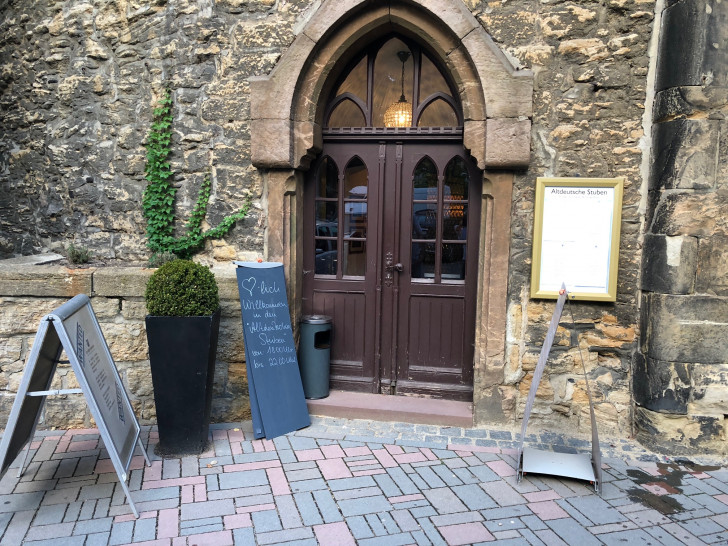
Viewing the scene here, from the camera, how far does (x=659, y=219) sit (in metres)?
4.00

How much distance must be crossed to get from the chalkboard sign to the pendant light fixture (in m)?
1.61

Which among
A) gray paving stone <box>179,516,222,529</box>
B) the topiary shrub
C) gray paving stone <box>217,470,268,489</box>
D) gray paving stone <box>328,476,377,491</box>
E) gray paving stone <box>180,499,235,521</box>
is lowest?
gray paving stone <box>179,516,222,529</box>

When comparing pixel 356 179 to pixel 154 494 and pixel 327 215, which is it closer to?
pixel 327 215

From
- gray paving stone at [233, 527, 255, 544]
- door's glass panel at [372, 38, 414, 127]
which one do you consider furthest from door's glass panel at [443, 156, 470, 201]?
gray paving stone at [233, 527, 255, 544]

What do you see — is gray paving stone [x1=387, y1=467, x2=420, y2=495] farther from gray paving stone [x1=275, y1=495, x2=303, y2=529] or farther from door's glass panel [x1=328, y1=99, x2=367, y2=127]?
door's glass panel [x1=328, y1=99, x2=367, y2=127]

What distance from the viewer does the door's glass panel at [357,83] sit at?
15.6 feet

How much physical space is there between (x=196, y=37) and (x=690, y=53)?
3827 millimetres

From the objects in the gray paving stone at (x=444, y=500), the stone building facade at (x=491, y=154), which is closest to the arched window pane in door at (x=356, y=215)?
the stone building facade at (x=491, y=154)

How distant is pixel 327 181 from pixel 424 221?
3.12 feet

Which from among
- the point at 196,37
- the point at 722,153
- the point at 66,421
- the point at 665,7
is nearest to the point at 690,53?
the point at 665,7

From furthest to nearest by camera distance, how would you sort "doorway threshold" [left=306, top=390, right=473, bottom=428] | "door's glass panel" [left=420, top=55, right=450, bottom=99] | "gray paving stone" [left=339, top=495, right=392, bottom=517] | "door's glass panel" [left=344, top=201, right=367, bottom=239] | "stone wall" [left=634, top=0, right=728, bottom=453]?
"door's glass panel" [left=344, top=201, right=367, bottom=239]
"door's glass panel" [left=420, top=55, right=450, bottom=99]
"doorway threshold" [left=306, top=390, right=473, bottom=428]
"stone wall" [left=634, top=0, right=728, bottom=453]
"gray paving stone" [left=339, top=495, right=392, bottom=517]

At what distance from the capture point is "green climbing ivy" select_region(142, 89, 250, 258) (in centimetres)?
469

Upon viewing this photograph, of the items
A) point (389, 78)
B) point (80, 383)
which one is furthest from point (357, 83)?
point (80, 383)

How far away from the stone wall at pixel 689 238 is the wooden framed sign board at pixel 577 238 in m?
0.29
